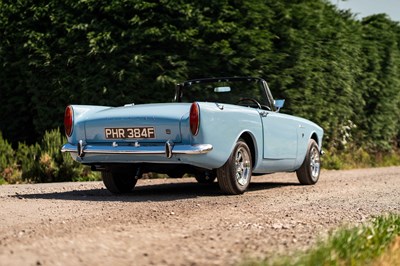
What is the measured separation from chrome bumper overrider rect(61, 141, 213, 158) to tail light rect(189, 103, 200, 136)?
0.16m

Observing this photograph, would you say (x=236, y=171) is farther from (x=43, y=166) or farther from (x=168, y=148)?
(x=43, y=166)

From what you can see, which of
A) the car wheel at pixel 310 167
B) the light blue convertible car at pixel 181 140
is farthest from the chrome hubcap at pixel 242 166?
the car wheel at pixel 310 167

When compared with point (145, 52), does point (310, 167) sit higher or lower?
lower

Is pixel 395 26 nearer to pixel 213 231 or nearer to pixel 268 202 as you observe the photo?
pixel 268 202

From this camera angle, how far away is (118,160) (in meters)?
7.82

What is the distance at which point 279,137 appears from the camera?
901 centimetres

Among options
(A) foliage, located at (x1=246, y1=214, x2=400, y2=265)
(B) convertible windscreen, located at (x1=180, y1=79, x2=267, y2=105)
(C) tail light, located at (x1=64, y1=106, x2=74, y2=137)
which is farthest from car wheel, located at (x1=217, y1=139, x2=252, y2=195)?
(A) foliage, located at (x1=246, y1=214, x2=400, y2=265)

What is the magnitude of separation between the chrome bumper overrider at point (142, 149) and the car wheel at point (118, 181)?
0.69 m

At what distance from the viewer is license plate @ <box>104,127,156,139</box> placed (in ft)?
25.0

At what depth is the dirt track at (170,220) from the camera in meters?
4.20

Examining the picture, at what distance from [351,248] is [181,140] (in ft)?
11.2

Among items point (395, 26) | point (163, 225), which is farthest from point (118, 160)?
point (395, 26)

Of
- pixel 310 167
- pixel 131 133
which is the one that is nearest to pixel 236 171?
pixel 131 133

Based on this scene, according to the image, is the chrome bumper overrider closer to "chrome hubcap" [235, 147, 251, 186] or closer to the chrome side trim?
the chrome side trim
